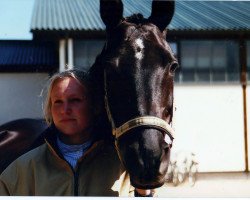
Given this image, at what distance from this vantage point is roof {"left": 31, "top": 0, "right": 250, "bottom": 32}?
68.9 inches

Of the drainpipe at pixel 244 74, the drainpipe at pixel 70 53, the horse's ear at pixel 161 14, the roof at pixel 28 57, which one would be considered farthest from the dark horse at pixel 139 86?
the drainpipe at pixel 244 74

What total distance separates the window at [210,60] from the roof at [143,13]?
78mm

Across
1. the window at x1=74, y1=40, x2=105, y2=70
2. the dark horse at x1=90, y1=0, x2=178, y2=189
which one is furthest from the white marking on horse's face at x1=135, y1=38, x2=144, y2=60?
the window at x1=74, y1=40, x2=105, y2=70

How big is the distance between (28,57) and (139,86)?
595 millimetres

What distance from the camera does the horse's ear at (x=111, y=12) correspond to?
5.43 ft

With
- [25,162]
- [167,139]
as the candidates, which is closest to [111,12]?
[167,139]

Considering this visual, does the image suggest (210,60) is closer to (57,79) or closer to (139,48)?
(139,48)

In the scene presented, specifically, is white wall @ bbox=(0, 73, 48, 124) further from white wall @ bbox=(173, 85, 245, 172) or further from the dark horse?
white wall @ bbox=(173, 85, 245, 172)

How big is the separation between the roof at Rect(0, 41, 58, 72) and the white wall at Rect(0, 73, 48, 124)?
0.14 ft

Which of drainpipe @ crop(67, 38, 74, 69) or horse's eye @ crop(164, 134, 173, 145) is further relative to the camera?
drainpipe @ crop(67, 38, 74, 69)

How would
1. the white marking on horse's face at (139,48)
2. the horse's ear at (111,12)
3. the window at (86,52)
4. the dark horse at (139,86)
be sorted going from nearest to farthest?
1. the dark horse at (139,86)
2. the white marking on horse's face at (139,48)
3. the horse's ear at (111,12)
4. the window at (86,52)

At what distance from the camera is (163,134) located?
148 centimetres

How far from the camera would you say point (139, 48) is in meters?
1.57

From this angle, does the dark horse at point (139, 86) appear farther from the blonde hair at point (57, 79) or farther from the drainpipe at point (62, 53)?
the drainpipe at point (62, 53)
